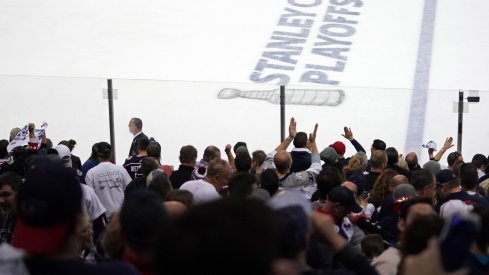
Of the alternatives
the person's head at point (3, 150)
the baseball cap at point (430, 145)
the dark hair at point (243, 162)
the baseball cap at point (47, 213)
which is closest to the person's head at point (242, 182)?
the dark hair at point (243, 162)

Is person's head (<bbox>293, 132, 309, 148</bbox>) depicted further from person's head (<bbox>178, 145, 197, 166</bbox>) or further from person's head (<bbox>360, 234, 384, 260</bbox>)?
person's head (<bbox>360, 234, 384, 260</bbox>)

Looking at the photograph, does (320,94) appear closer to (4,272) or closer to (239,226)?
(4,272)

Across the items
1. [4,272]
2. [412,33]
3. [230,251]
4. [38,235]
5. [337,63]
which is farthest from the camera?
[412,33]

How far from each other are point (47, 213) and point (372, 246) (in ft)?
7.95

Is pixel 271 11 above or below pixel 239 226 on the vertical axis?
above

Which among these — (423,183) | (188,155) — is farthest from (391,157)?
(423,183)

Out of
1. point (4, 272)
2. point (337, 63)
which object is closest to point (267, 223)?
point (4, 272)

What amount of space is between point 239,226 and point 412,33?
14.7m

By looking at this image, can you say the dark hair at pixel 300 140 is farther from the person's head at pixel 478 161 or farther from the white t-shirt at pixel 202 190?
the white t-shirt at pixel 202 190

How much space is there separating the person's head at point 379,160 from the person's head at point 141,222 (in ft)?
14.8

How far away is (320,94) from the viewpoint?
38.1 feet

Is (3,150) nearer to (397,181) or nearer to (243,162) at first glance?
(243,162)

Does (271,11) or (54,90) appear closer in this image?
(54,90)

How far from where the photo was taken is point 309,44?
14.9 meters
